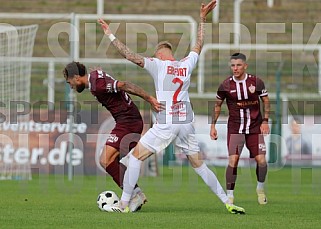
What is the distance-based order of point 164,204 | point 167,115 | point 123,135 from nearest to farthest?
point 167,115 < point 123,135 < point 164,204

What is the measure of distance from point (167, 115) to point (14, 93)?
359 inches

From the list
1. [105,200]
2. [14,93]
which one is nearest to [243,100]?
[105,200]

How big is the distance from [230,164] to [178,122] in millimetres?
2861

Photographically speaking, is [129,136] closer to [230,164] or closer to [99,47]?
[230,164]

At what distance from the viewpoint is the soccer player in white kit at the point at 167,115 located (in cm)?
1136

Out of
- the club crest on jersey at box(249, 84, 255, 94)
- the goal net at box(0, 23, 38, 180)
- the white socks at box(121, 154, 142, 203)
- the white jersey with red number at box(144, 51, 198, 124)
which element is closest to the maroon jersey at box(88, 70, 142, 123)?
the white jersey with red number at box(144, 51, 198, 124)

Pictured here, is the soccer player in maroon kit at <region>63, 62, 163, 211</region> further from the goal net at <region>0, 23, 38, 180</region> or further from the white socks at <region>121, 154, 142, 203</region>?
the goal net at <region>0, 23, 38, 180</region>

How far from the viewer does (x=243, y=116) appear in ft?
46.9

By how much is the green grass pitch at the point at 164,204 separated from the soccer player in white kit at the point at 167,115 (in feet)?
1.97

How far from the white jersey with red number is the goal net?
859cm

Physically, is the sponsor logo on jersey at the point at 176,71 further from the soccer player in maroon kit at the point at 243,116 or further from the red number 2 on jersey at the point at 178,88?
the soccer player in maroon kit at the point at 243,116

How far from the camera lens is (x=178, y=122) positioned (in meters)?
11.4

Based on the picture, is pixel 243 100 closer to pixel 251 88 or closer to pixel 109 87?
pixel 251 88

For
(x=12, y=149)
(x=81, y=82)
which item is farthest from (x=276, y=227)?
(x=12, y=149)
